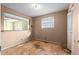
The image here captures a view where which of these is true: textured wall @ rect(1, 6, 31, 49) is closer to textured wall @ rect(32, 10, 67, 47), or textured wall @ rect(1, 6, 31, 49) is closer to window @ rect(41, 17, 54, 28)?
textured wall @ rect(32, 10, 67, 47)

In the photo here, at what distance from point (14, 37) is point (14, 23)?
0.33 metres

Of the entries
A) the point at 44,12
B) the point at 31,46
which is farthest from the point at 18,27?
the point at 44,12

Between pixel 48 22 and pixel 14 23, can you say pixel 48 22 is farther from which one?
pixel 14 23

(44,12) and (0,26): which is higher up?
(44,12)

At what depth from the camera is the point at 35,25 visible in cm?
162

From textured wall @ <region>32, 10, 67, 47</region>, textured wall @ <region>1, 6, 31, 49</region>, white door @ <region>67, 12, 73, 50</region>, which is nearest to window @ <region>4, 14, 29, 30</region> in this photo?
textured wall @ <region>1, 6, 31, 49</region>

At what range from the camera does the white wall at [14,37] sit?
1.63 m

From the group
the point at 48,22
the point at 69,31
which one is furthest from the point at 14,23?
the point at 69,31

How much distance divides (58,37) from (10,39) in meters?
1.09

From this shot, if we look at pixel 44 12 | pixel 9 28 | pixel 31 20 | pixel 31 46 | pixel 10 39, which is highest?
pixel 44 12

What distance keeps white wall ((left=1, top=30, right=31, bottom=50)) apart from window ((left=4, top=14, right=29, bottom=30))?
0.38 ft

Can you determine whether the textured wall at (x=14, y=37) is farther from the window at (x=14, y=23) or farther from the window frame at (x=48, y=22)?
the window frame at (x=48, y=22)
